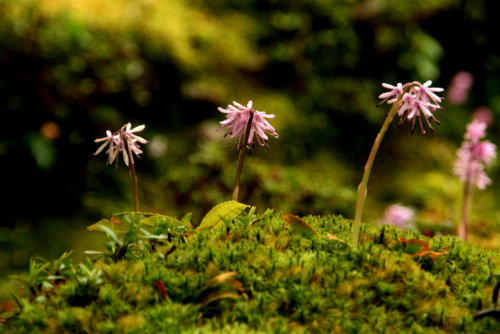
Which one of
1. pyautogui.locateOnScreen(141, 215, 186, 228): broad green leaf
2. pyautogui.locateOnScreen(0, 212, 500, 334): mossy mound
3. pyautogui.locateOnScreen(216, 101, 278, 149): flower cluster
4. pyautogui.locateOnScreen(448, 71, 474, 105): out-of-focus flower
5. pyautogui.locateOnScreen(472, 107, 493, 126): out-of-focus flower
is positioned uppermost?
pyautogui.locateOnScreen(448, 71, 474, 105): out-of-focus flower

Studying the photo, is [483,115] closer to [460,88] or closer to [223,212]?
[460,88]

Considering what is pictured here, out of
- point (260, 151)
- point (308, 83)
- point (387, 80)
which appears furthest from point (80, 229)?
point (387, 80)

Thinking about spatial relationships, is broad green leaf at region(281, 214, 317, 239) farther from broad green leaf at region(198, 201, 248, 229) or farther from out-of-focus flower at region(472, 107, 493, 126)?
out-of-focus flower at region(472, 107, 493, 126)

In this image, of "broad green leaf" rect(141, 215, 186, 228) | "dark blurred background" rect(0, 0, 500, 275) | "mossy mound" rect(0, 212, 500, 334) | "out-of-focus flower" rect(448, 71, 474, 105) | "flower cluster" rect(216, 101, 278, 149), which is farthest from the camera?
"out-of-focus flower" rect(448, 71, 474, 105)

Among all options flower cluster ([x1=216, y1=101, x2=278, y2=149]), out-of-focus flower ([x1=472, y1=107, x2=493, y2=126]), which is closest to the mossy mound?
flower cluster ([x1=216, y1=101, x2=278, y2=149])

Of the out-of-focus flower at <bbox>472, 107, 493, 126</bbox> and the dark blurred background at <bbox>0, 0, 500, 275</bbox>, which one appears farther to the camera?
the out-of-focus flower at <bbox>472, 107, 493, 126</bbox>

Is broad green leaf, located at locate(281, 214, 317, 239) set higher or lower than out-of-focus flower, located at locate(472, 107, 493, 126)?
lower
